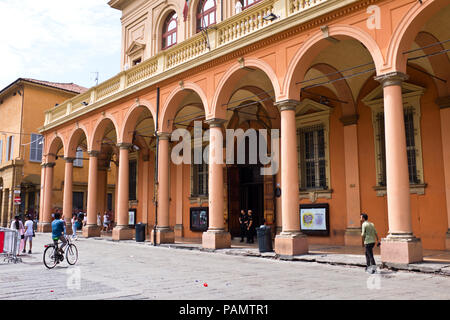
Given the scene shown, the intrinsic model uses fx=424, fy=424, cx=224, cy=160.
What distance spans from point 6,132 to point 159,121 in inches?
996

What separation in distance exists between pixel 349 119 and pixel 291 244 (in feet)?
20.4

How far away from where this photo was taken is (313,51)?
1318cm

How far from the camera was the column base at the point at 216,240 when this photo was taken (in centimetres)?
1549

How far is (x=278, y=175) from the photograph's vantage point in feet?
61.8

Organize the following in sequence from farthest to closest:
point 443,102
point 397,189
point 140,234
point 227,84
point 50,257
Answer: point 140,234, point 227,84, point 443,102, point 50,257, point 397,189

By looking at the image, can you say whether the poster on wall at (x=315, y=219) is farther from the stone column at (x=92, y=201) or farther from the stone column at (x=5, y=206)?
the stone column at (x=5, y=206)

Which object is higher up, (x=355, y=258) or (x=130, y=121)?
(x=130, y=121)

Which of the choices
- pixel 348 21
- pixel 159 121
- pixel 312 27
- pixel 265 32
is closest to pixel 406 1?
pixel 348 21

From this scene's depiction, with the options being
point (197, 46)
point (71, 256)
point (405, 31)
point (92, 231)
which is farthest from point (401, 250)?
point (92, 231)

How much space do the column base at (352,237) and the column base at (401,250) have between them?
17.2ft

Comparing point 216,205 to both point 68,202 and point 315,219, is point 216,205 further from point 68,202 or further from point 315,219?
point 68,202

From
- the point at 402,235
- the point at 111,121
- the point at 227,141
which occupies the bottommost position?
the point at 402,235

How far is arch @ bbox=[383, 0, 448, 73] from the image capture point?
1054 cm
